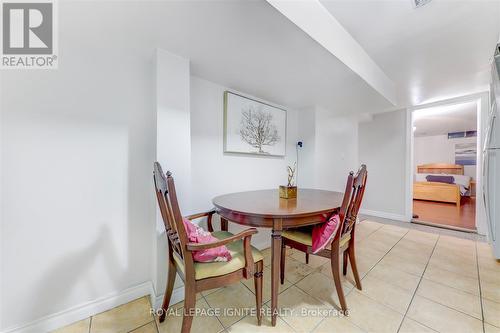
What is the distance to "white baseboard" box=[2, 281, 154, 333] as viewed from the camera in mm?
1141

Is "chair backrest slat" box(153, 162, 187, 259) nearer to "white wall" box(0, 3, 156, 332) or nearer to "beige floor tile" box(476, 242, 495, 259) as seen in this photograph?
"white wall" box(0, 3, 156, 332)

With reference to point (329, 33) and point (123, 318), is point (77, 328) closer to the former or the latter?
point (123, 318)

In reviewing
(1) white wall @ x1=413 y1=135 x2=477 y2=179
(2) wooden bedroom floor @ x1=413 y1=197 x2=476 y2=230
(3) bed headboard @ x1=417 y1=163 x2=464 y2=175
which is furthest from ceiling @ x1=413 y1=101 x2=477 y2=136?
(2) wooden bedroom floor @ x1=413 y1=197 x2=476 y2=230

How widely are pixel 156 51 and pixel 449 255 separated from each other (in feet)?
12.3

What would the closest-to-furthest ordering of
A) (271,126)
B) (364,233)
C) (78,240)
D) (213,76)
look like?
(78,240), (213,76), (271,126), (364,233)

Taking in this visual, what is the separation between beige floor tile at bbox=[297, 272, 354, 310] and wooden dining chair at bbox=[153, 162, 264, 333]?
0.58m

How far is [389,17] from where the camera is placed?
1355 millimetres

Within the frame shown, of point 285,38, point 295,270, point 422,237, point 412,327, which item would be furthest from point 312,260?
point 285,38

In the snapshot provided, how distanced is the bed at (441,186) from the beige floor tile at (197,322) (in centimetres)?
640

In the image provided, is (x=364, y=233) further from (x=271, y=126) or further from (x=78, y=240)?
(x=78, y=240)

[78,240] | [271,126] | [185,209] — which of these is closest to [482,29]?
[271,126]

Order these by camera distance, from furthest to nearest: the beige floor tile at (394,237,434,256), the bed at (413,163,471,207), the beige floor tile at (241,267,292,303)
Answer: the bed at (413,163,471,207)
the beige floor tile at (394,237,434,256)
the beige floor tile at (241,267,292,303)

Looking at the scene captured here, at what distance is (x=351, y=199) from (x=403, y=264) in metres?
1.38

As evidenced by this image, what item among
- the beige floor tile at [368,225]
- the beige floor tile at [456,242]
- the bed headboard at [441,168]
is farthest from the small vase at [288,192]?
the bed headboard at [441,168]
